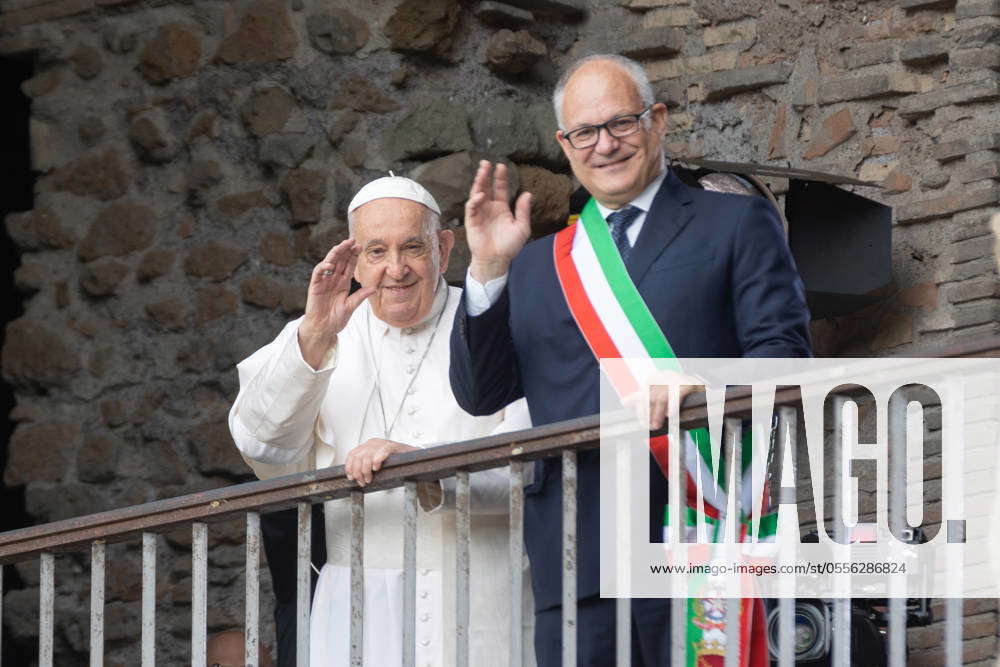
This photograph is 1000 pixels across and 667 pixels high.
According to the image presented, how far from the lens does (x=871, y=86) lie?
498cm

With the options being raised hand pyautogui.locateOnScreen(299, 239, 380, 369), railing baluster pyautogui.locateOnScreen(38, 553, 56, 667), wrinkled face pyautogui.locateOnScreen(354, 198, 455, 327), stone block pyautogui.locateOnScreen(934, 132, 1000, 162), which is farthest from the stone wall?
railing baluster pyautogui.locateOnScreen(38, 553, 56, 667)

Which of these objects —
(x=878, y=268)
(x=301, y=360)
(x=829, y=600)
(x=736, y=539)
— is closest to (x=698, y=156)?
(x=878, y=268)

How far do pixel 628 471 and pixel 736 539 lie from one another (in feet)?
0.70

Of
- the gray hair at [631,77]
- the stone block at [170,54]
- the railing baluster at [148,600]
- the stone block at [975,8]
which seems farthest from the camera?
the stone block at [170,54]

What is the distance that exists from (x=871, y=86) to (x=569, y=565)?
2.34m

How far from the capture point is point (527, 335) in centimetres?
329

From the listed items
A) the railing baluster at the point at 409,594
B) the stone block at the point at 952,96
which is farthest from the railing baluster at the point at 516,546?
the stone block at the point at 952,96

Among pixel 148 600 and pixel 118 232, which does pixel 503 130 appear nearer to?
pixel 118 232

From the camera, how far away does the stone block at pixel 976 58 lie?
15.6 feet

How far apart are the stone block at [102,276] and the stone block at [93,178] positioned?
0.21m

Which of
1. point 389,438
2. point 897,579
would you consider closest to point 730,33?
point 389,438

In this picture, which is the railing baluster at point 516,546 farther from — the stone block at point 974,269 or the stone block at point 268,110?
the stone block at point 268,110

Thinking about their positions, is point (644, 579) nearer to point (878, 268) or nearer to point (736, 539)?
point (736, 539)

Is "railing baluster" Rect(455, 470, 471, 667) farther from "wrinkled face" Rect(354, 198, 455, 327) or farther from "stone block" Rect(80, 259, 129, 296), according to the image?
"stone block" Rect(80, 259, 129, 296)
